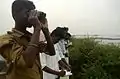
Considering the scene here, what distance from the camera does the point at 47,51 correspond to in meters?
0.85

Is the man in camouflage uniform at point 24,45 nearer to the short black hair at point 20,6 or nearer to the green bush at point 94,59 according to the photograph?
the short black hair at point 20,6

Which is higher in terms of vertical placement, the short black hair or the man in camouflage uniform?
the short black hair

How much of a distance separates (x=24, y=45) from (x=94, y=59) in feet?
6.20

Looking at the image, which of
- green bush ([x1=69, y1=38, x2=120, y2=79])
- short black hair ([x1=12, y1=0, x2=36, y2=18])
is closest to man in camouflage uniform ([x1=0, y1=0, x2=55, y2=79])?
short black hair ([x1=12, y1=0, x2=36, y2=18])

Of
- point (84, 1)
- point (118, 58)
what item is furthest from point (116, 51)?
point (84, 1)

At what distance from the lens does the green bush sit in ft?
8.18

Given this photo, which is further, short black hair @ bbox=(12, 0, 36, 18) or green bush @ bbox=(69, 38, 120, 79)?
green bush @ bbox=(69, 38, 120, 79)

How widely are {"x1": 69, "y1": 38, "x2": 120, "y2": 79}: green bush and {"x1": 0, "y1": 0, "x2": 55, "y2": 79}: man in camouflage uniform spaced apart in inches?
65.2

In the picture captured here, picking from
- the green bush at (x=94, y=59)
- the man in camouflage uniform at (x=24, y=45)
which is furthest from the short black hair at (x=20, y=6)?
the green bush at (x=94, y=59)

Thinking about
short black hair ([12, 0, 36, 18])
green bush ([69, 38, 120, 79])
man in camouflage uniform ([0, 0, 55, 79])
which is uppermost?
short black hair ([12, 0, 36, 18])

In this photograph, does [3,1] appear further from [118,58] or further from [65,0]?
[118,58]

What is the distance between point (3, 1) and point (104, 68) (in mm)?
1440

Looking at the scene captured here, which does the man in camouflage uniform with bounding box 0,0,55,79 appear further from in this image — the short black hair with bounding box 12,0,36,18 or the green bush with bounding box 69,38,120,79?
the green bush with bounding box 69,38,120,79

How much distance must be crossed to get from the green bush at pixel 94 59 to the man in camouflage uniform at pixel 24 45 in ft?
5.43
